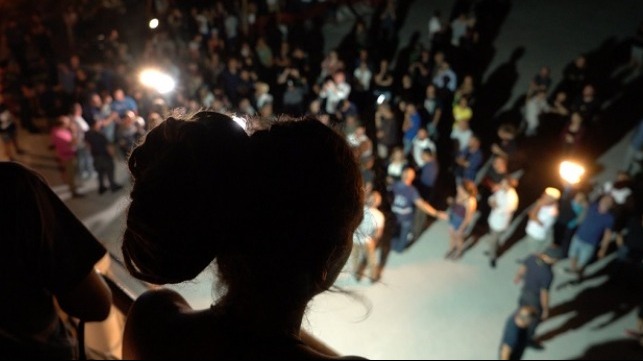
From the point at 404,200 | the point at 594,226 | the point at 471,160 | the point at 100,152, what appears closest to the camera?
the point at 594,226

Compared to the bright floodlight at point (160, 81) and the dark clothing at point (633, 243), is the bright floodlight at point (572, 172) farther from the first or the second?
the bright floodlight at point (160, 81)

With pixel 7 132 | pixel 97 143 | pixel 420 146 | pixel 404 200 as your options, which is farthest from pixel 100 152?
pixel 420 146

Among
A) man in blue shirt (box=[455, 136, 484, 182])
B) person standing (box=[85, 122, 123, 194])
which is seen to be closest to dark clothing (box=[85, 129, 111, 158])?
person standing (box=[85, 122, 123, 194])

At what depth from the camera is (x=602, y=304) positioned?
6.74 m

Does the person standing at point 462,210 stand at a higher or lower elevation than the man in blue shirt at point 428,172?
lower

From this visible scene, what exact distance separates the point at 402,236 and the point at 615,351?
329cm

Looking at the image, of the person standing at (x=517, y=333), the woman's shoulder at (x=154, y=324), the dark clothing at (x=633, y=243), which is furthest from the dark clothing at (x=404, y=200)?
the woman's shoulder at (x=154, y=324)

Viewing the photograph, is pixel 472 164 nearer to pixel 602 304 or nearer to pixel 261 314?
pixel 602 304

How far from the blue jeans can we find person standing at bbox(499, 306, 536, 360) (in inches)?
95.3

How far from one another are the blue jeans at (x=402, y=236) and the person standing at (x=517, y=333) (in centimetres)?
242

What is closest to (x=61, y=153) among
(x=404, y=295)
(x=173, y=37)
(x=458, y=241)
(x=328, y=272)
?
(x=173, y=37)

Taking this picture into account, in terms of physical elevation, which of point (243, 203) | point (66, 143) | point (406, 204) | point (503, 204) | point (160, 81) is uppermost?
point (503, 204)

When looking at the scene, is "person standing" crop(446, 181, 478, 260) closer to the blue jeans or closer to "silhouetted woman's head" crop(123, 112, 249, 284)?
the blue jeans

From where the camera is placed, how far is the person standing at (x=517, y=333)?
5.37 metres
